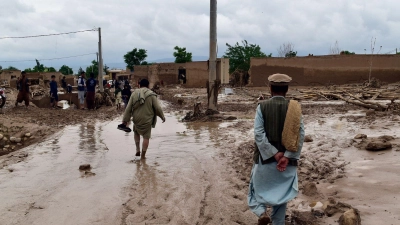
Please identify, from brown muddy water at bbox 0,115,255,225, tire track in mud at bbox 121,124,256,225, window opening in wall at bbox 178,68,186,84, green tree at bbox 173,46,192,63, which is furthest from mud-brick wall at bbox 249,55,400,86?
green tree at bbox 173,46,192,63

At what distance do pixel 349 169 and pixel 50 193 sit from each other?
13.5ft

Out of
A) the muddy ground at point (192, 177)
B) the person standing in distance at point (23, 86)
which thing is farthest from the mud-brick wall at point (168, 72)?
the muddy ground at point (192, 177)

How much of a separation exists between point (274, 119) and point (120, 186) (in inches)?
111

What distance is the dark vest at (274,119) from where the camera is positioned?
11.8 feet

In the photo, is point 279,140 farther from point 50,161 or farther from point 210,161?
point 50,161

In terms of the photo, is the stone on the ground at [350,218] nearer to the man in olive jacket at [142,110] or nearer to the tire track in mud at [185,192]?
the tire track in mud at [185,192]

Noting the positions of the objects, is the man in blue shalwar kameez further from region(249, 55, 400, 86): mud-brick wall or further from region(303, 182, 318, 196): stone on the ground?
region(249, 55, 400, 86): mud-brick wall

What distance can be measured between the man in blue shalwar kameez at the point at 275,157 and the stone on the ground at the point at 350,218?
572 millimetres

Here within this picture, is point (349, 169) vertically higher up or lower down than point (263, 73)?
lower down

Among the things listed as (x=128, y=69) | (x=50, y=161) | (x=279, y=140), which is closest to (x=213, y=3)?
(x=50, y=161)

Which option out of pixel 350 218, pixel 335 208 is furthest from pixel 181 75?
pixel 350 218

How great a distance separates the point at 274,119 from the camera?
3600 mm

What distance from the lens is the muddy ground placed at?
436 cm

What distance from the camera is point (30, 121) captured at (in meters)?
12.6
